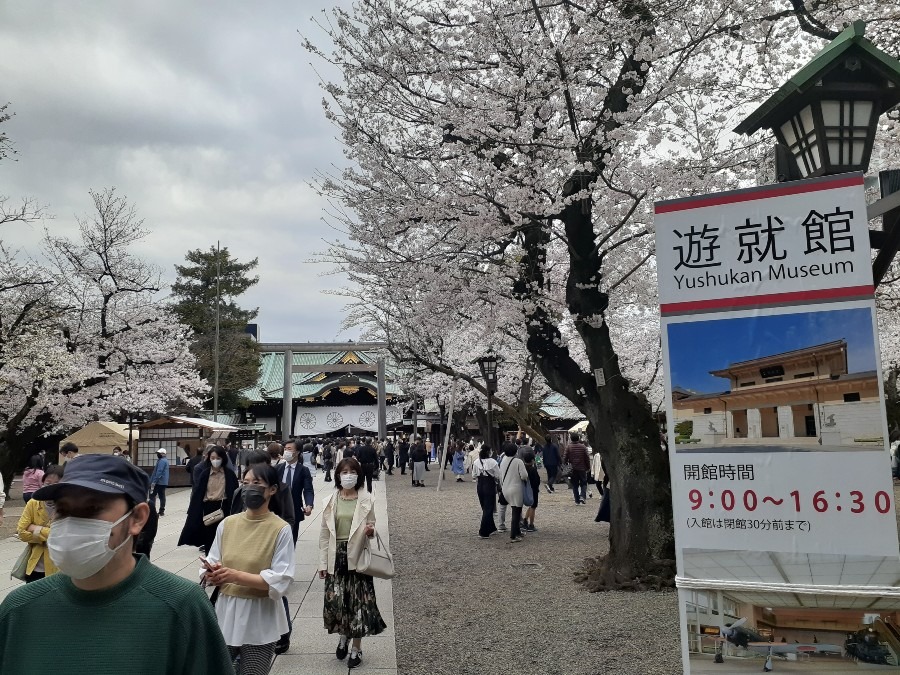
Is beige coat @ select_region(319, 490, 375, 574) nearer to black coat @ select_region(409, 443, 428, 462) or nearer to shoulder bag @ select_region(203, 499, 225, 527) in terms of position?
shoulder bag @ select_region(203, 499, 225, 527)

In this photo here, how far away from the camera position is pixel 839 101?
412cm

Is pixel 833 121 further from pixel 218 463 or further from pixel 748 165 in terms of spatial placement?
pixel 218 463

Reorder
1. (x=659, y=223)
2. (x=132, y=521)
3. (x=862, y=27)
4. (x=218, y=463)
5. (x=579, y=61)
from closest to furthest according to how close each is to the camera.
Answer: (x=132, y=521) < (x=659, y=223) < (x=862, y=27) < (x=218, y=463) < (x=579, y=61)

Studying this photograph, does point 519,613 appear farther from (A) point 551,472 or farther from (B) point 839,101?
(A) point 551,472

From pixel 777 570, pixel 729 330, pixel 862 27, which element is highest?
pixel 862 27

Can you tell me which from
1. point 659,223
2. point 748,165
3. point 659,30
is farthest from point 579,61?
point 659,223

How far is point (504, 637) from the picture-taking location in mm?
6656

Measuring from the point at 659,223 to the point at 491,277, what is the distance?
7.62 m

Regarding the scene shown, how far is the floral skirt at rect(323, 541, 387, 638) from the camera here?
5707 millimetres

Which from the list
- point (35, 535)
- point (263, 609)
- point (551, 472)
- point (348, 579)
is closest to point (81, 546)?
point (263, 609)

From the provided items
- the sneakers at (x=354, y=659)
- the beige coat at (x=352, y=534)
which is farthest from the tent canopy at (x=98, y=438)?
the sneakers at (x=354, y=659)

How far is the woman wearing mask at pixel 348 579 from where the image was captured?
18.7 ft

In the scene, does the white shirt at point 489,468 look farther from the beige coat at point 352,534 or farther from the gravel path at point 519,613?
the beige coat at point 352,534

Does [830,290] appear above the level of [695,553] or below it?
above
